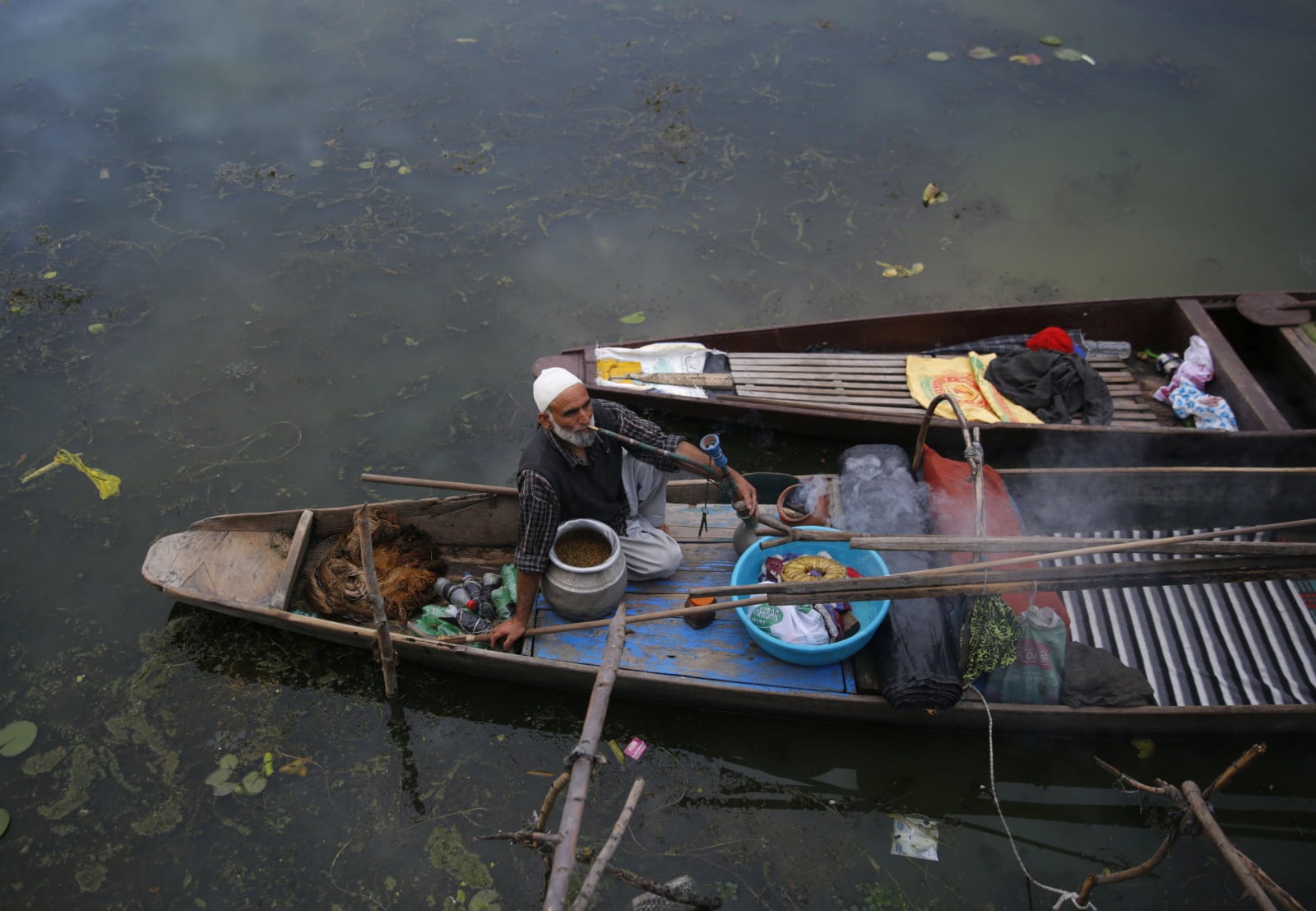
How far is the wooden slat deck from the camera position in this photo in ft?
19.5

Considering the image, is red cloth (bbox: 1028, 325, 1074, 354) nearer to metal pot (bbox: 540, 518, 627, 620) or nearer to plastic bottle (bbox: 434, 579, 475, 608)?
metal pot (bbox: 540, 518, 627, 620)

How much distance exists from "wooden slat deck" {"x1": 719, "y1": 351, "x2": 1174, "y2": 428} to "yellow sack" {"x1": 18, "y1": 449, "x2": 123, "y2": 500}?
13.8 feet

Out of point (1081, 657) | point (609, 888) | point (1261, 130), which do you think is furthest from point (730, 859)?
point (1261, 130)

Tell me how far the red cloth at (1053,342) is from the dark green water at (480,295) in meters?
1.32

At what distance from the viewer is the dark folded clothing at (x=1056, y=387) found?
571 centimetres

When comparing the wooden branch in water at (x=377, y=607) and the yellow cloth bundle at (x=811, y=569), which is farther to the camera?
the yellow cloth bundle at (x=811, y=569)

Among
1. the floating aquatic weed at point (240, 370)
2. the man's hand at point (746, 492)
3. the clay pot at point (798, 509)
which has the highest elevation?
the man's hand at point (746, 492)

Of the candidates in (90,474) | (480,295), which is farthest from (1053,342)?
(90,474)

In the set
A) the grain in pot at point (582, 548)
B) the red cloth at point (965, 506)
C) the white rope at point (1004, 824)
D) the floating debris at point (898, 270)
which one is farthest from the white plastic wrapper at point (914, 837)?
the floating debris at point (898, 270)

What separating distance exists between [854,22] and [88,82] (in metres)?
8.47

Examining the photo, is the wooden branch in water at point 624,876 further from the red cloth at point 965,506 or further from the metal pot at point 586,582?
the red cloth at point 965,506

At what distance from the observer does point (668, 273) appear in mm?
7617

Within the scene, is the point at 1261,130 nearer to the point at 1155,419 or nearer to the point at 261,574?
the point at 1155,419

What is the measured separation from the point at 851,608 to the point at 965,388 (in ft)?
7.68
